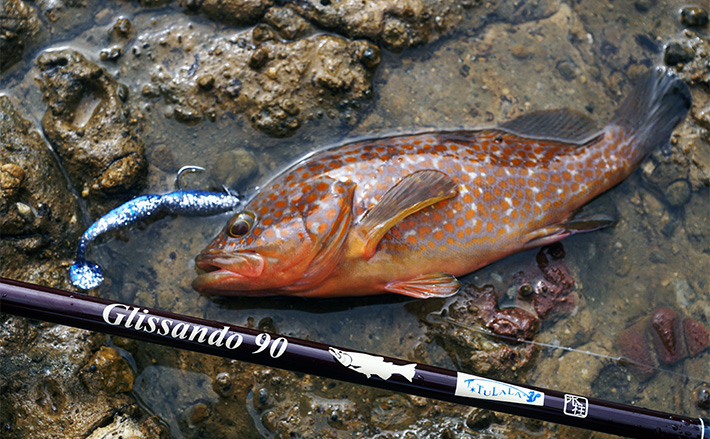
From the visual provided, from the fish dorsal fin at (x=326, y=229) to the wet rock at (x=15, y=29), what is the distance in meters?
1.97

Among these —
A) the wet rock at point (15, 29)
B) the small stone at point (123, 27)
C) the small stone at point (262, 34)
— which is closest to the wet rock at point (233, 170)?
the small stone at point (262, 34)

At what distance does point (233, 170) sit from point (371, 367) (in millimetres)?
1416

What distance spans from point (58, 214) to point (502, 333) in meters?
2.60

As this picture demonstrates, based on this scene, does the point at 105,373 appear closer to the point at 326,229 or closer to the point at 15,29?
the point at 326,229

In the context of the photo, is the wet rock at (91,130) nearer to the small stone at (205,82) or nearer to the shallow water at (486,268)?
the shallow water at (486,268)

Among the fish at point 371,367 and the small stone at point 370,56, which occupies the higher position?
the small stone at point 370,56

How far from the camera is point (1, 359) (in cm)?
306

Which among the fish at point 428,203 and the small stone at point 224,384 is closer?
the fish at point 428,203

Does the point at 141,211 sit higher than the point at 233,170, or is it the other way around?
the point at 233,170

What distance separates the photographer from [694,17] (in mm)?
3680

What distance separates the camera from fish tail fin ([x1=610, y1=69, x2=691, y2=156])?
11.5 ft

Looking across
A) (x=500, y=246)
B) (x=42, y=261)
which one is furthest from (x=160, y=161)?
(x=500, y=246)

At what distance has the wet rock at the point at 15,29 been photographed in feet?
11.1

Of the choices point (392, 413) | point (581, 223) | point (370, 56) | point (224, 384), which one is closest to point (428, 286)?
point (392, 413)
